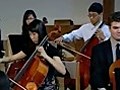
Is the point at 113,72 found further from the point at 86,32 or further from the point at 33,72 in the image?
the point at 86,32

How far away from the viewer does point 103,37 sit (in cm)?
338

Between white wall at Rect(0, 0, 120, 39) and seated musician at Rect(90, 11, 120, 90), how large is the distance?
12.5 ft

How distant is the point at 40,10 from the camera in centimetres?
631

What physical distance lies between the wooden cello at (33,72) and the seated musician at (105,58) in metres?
0.43

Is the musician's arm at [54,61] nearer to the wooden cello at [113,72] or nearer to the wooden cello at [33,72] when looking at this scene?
the wooden cello at [33,72]

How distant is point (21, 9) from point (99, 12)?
3.01 metres

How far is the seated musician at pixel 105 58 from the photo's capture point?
2.34 metres

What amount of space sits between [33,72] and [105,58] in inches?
23.9

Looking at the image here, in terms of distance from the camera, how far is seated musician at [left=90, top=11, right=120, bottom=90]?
7.67 feet

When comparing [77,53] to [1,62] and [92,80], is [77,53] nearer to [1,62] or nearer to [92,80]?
[1,62]

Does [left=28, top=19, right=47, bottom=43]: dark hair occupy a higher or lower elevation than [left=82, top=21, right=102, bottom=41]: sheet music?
higher

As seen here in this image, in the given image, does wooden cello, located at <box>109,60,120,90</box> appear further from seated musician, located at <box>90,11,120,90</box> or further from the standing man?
the standing man

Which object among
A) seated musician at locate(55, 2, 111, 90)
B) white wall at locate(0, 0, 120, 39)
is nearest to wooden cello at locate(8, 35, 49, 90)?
seated musician at locate(55, 2, 111, 90)

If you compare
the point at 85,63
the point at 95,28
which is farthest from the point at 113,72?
the point at 95,28
